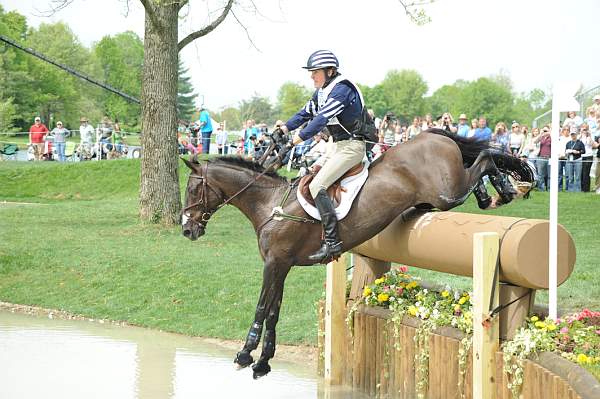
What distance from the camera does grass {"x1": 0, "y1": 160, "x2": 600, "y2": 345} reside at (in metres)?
13.1

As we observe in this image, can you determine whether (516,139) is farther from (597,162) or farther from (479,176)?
(479,176)

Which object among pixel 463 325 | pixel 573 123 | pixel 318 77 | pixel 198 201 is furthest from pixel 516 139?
pixel 463 325

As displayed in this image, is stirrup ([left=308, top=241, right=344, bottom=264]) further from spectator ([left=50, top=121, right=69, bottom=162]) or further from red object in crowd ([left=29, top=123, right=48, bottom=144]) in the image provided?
red object in crowd ([left=29, top=123, right=48, bottom=144])

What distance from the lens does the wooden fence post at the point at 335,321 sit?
32.7 ft

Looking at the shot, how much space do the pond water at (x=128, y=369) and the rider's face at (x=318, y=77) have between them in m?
3.25

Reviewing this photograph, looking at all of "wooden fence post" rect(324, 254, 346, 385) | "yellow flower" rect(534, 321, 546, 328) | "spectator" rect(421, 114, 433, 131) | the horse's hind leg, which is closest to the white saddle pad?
the horse's hind leg

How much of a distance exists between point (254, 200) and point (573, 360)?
3950 millimetres

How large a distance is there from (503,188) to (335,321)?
2.36 m

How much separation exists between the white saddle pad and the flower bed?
43.9 inches

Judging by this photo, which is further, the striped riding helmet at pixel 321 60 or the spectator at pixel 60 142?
the spectator at pixel 60 142

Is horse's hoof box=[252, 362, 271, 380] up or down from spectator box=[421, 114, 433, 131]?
down

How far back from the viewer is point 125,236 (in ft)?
61.2

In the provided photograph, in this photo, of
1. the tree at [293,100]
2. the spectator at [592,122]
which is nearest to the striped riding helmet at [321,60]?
the spectator at [592,122]

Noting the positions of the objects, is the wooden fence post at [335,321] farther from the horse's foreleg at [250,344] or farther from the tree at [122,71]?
the tree at [122,71]
